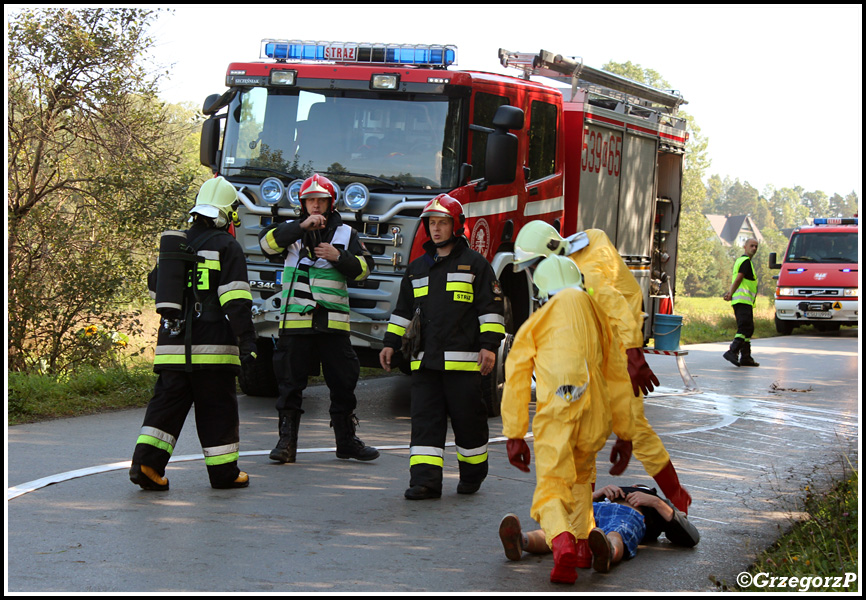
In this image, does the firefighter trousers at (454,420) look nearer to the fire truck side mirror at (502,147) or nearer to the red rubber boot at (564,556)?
the red rubber boot at (564,556)

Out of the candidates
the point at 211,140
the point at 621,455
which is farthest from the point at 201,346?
the point at 211,140

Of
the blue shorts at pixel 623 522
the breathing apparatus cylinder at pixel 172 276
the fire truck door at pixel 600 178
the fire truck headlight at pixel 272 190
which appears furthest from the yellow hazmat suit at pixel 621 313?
the fire truck door at pixel 600 178

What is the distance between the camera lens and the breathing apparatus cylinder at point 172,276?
5988 mm

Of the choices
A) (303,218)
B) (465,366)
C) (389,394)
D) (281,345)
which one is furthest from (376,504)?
(389,394)

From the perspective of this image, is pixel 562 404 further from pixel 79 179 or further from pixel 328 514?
pixel 79 179

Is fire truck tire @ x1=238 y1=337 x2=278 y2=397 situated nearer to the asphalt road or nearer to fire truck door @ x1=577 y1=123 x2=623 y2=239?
the asphalt road

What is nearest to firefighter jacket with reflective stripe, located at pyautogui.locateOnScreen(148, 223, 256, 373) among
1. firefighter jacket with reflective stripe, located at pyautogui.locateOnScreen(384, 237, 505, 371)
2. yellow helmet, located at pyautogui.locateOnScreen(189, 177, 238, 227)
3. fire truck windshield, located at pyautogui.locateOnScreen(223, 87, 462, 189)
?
yellow helmet, located at pyautogui.locateOnScreen(189, 177, 238, 227)

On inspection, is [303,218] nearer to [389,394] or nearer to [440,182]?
[440,182]

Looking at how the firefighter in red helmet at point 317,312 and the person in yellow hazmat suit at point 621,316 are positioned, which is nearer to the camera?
the person in yellow hazmat suit at point 621,316

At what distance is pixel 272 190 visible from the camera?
865cm

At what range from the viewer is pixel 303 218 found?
23.4 ft

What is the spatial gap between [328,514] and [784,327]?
19704mm

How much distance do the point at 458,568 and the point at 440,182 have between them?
178 inches

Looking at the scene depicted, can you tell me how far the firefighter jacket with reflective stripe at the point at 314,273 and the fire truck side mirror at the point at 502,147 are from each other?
5.74 feet
